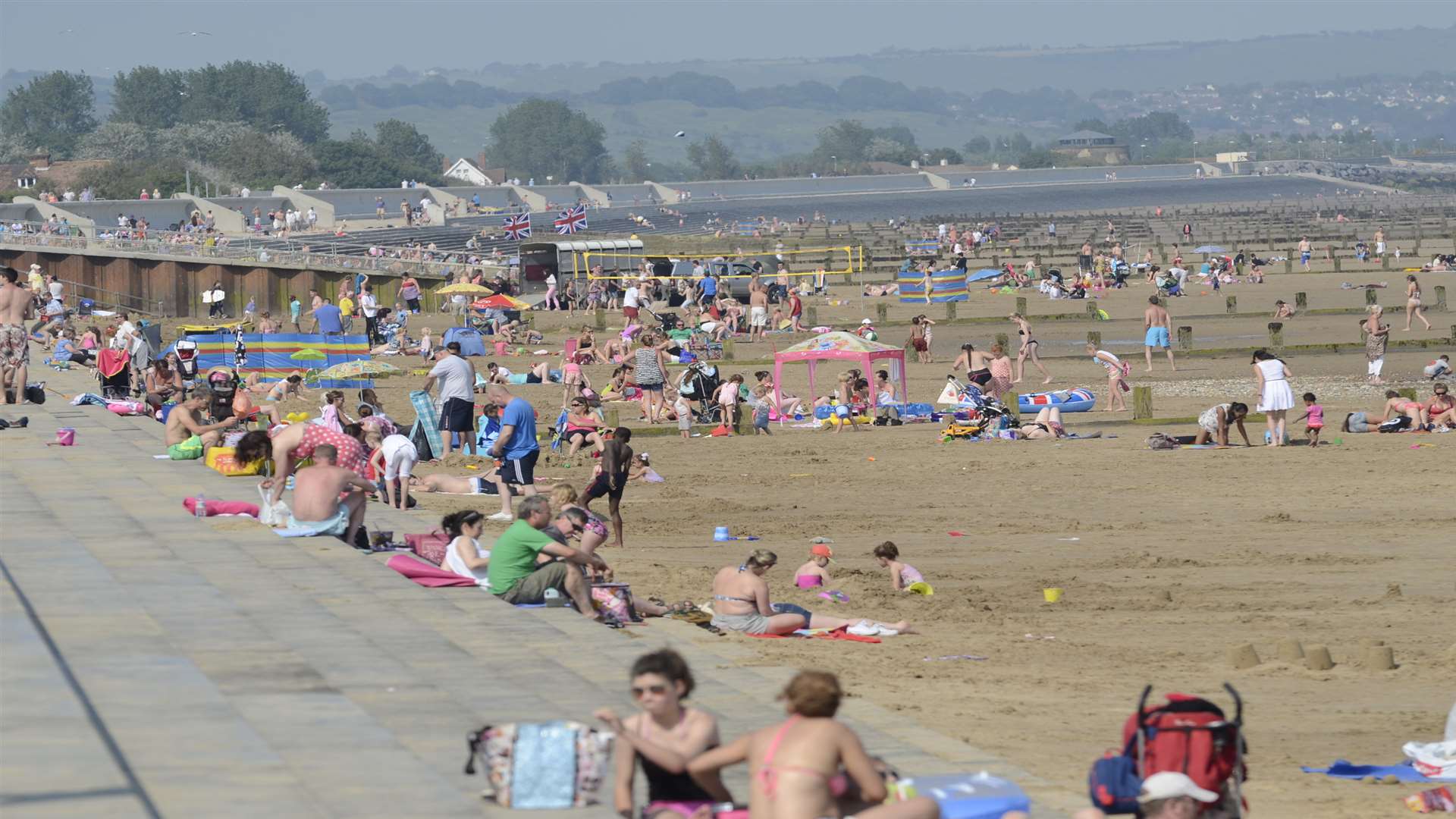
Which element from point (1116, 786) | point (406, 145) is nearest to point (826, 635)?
point (1116, 786)

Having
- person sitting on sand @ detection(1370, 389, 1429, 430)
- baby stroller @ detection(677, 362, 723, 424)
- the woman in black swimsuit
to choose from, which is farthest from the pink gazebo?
person sitting on sand @ detection(1370, 389, 1429, 430)

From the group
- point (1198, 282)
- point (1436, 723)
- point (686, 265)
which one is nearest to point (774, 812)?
point (1436, 723)

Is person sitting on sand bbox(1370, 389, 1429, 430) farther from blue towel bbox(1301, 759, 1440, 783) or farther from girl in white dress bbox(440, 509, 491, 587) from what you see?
blue towel bbox(1301, 759, 1440, 783)

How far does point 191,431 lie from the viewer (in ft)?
59.4

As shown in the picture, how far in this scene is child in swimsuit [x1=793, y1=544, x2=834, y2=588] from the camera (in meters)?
13.8

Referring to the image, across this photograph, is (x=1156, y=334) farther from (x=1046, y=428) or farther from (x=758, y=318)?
(x=758, y=318)

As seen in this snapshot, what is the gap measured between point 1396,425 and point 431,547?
1200 cm

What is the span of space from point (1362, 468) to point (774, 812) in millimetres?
13428

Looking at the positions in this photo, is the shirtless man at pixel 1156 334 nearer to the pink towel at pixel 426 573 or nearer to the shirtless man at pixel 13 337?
the shirtless man at pixel 13 337

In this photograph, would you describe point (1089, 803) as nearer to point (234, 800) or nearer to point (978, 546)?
point (234, 800)

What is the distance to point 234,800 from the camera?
7.16m

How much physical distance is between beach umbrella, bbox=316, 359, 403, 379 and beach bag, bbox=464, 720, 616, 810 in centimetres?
2134

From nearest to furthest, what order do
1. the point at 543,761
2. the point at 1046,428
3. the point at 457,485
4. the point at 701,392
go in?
the point at 543,761, the point at 457,485, the point at 1046,428, the point at 701,392

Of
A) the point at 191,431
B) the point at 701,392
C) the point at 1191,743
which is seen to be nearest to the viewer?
the point at 1191,743
